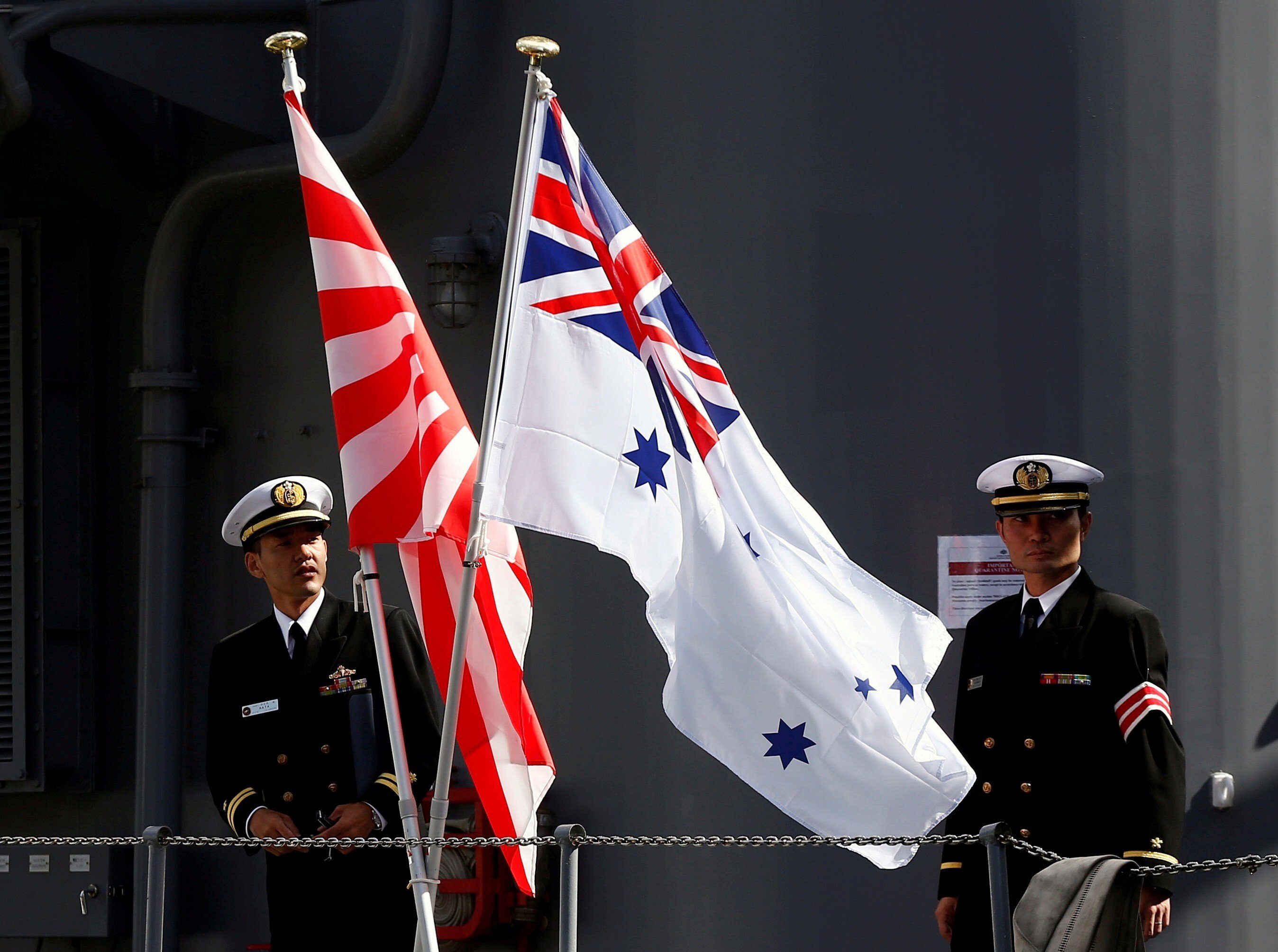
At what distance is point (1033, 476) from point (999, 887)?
1033mm

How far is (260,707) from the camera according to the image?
3641mm

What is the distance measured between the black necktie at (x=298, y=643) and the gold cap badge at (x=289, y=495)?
0.86 feet

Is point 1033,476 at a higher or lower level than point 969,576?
higher

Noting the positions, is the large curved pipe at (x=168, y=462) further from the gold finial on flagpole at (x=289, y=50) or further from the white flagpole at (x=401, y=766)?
the white flagpole at (x=401, y=766)

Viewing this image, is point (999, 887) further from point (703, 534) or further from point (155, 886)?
point (155, 886)

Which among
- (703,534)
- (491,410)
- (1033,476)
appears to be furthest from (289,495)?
(1033,476)

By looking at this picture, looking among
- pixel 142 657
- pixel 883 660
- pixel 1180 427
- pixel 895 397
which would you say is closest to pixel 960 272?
pixel 895 397

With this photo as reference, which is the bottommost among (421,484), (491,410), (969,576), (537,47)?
(969,576)

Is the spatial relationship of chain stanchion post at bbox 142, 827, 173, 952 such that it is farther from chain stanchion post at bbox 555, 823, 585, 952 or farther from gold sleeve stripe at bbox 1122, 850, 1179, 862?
gold sleeve stripe at bbox 1122, 850, 1179, 862

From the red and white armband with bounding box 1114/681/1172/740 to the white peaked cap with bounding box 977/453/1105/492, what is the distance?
440 mm

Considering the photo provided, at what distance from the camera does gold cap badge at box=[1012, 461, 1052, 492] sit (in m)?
3.43

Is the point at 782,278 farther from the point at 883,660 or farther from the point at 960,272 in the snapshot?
the point at 883,660

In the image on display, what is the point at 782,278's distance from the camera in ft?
14.1

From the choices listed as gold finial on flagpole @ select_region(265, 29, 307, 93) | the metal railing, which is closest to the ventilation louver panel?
the metal railing
